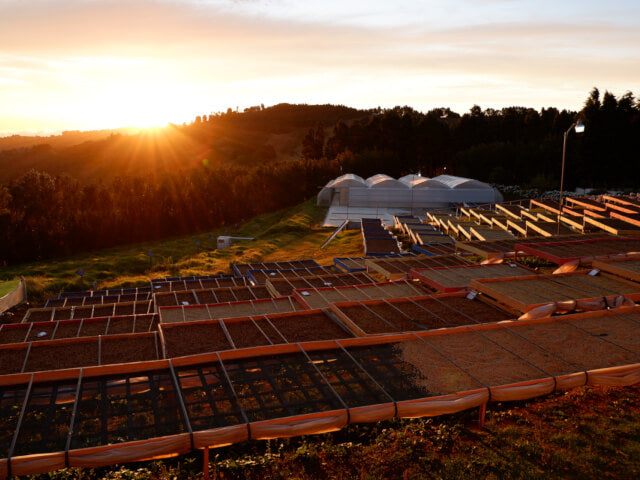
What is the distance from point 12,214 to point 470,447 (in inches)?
1651

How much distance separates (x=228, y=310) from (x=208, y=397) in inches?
238

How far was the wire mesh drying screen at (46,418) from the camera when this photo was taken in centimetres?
574

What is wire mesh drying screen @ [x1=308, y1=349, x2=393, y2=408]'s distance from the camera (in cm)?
686

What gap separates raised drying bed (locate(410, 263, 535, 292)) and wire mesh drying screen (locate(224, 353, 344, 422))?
623cm

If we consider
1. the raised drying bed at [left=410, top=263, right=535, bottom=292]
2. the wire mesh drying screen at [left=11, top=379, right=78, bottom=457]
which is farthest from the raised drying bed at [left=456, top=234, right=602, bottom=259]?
the wire mesh drying screen at [left=11, top=379, right=78, bottom=457]

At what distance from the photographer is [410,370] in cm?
767

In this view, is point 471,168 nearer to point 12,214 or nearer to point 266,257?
point 266,257

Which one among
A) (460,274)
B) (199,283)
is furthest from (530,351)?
(199,283)

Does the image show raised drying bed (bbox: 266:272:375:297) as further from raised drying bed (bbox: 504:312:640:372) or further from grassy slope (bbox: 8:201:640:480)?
grassy slope (bbox: 8:201:640:480)

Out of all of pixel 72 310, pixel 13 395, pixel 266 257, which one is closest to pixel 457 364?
pixel 13 395

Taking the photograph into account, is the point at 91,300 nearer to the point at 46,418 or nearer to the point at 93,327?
the point at 93,327

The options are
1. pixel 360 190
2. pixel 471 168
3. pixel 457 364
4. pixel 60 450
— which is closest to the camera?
pixel 60 450

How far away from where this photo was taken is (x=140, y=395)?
694cm

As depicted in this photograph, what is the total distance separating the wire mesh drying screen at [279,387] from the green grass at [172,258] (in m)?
20.1
